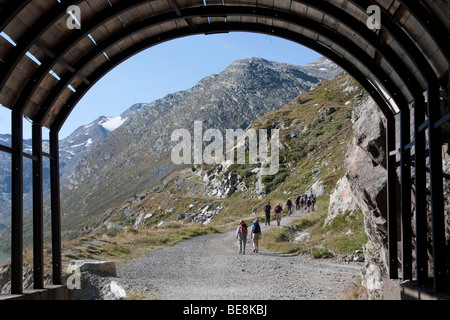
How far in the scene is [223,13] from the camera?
923 centimetres

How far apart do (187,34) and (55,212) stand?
516cm

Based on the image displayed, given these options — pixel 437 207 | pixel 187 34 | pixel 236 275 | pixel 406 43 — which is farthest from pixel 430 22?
pixel 236 275

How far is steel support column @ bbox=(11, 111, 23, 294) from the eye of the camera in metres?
8.12

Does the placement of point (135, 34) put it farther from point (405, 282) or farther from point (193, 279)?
point (193, 279)

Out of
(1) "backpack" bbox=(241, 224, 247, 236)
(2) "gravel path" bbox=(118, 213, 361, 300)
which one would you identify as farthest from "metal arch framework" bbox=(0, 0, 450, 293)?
(1) "backpack" bbox=(241, 224, 247, 236)

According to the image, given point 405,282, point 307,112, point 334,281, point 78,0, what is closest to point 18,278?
point 78,0

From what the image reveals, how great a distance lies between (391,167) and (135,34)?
21.0ft

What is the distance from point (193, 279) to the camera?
625 inches

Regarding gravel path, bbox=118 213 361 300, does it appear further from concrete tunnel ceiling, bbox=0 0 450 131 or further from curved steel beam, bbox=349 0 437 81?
curved steel beam, bbox=349 0 437 81

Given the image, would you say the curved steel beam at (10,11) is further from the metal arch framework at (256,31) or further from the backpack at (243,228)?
the backpack at (243,228)

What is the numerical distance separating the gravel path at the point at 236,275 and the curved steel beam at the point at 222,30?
19.4ft

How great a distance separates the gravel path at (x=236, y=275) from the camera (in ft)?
43.1

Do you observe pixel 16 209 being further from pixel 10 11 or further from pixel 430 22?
pixel 430 22

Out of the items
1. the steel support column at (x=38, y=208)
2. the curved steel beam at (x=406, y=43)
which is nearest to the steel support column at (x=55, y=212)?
the steel support column at (x=38, y=208)
